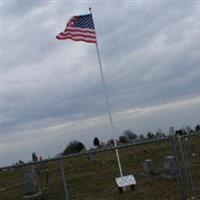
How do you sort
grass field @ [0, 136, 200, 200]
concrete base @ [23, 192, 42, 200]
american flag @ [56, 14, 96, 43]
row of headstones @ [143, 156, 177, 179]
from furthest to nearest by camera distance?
concrete base @ [23, 192, 42, 200] < american flag @ [56, 14, 96, 43] < row of headstones @ [143, 156, 177, 179] < grass field @ [0, 136, 200, 200]

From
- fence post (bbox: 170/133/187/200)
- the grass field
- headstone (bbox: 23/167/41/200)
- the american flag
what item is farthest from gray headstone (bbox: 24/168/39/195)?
fence post (bbox: 170/133/187/200)

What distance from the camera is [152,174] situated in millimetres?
17844

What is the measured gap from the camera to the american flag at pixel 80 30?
53.2ft

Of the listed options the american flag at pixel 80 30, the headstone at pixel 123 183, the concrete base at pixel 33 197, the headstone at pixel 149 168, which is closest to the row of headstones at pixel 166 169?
the headstone at pixel 149 168

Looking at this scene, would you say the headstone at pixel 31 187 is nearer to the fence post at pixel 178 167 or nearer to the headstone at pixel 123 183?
the headstone at pixel 123 183

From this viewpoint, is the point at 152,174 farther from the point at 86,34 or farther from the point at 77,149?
the point at 77,149

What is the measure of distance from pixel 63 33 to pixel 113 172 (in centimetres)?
737

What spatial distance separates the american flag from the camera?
53.2ft

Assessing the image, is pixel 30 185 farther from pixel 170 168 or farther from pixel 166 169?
pixel 170 168

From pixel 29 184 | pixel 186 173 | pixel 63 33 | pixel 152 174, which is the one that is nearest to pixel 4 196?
pixel 29 184

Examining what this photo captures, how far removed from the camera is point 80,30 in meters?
16.6

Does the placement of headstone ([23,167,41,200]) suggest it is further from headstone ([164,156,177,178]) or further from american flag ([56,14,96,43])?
american flag ([56,14,96,43])

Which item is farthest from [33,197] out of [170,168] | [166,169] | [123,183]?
[170,168]

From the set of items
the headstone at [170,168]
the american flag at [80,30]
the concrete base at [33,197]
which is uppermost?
the american flag at [80,30]
